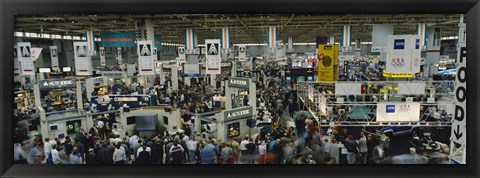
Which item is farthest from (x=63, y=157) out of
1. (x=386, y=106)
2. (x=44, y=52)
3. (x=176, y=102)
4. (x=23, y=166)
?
(x=44, y=52)

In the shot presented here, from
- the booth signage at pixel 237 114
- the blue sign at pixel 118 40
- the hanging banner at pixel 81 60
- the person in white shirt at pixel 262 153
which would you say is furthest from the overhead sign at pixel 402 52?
the blue sign at pixel 118 40

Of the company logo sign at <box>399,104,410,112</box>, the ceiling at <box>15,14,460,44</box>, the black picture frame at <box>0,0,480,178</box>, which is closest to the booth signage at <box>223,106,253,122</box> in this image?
the ceiling at <box>15,14,460,44</box>

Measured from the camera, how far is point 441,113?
12656mm

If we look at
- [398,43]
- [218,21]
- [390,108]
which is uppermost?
[218,21]

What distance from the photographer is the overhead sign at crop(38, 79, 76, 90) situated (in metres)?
11.7

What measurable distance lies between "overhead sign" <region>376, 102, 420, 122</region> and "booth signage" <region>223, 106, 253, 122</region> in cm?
344

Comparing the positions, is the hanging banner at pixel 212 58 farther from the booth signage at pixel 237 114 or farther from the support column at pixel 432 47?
the support column at pixel 432 47

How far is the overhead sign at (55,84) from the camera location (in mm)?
11729

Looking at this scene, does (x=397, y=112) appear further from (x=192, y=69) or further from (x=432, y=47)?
(x=432, y=47)

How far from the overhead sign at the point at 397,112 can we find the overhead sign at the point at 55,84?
10886 mm

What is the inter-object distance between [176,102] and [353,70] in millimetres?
16580

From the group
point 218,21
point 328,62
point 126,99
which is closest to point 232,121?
point 126,99
